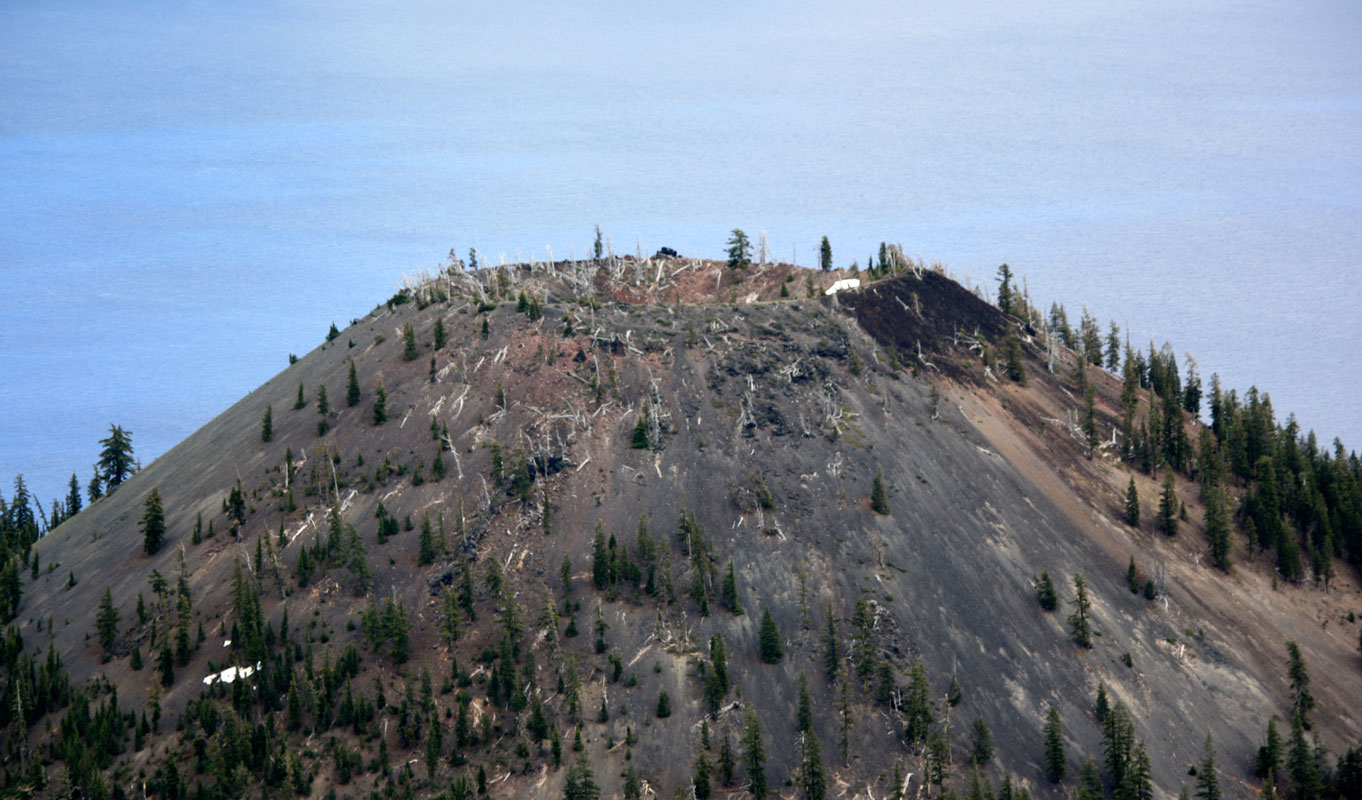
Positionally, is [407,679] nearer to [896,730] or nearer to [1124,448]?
[896,730]

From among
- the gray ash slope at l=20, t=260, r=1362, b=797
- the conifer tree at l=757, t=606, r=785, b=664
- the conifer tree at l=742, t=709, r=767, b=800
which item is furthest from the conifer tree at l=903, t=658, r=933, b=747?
the conifer tree at l=742, t=709, r=767, b=800

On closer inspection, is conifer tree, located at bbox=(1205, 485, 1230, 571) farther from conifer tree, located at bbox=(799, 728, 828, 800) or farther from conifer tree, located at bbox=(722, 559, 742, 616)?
conifer tree, located at bbox=(799, 728, 828, 800)

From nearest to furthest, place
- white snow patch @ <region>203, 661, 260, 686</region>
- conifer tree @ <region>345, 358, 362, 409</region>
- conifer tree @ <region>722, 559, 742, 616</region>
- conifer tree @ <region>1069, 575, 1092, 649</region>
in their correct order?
1. white snow patch @ <region>203, 661, 260, 686</region>
2. conifer tree @ <region>722, 559, 742, 616</region>
3. conifer tree @ <region>1069, 575, 1092, 649</region>
4. conifer tree @ <region>345, 358, 362, 409</region>

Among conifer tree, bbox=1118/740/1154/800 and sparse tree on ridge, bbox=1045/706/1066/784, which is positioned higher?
sparse tree on ridge, bbox=1045/706/1066/784

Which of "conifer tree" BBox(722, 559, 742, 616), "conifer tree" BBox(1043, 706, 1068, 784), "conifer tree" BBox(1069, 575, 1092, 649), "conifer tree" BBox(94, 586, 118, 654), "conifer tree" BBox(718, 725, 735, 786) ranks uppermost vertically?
"conifer tree" BBox(94, 586, 118, 654)

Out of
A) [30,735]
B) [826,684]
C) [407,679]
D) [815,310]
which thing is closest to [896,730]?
[826,684]

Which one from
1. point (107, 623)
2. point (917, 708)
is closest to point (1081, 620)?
point (917, 708)

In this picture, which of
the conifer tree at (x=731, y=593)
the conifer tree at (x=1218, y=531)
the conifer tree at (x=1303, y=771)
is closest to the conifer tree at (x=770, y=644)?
the conifer tree at (x=731, y=593)
